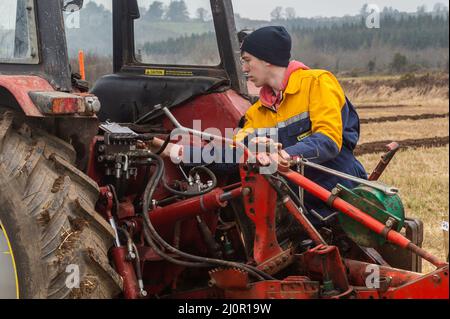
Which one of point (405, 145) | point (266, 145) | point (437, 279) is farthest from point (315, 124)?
point (405, 145)

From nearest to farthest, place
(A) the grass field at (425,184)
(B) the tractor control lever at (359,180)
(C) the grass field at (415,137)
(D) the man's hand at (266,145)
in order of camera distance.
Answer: (B) the tractor control lever at (359,180) → (D) the man's hand at (266,145) → (A) the grass field at (425,184) → (C) the grass field at (415,137)

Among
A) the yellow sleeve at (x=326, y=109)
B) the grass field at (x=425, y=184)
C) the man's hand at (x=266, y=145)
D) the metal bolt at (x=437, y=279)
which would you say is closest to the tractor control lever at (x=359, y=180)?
the man's hand at (x=266, y=145)

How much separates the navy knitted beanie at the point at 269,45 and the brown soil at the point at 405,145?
30.8 ft

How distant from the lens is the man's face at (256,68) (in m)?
A: 4.30

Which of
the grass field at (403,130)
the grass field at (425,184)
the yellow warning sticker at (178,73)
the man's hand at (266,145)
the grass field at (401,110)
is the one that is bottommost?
the grass field at (401,110)

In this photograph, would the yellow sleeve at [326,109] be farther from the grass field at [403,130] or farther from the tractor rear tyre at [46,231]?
the grass field at [403,130]

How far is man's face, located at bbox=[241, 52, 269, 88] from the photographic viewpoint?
169 inches

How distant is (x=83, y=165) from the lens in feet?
12.3

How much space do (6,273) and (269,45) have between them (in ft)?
6.21

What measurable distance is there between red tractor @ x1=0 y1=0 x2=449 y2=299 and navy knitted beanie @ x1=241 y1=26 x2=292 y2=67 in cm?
38

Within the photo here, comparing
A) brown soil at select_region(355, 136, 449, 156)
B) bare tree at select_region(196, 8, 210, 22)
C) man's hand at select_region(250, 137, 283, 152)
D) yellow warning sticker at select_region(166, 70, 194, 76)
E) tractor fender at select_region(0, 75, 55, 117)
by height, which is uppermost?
bare tree at select_region(196, 8, 210, 22)

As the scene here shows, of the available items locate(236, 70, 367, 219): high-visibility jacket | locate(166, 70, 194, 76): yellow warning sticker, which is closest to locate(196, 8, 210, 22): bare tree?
locate(166, 70, 194, 76): yellow warning sticker

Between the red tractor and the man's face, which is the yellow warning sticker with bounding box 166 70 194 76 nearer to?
the red tractor

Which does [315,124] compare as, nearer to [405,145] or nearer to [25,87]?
[25,87]
